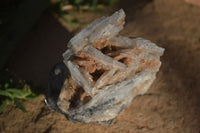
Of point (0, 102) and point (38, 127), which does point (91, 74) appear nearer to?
point (38, 127)

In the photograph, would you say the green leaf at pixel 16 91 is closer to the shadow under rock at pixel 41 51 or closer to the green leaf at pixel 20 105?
the green leaf at pixel 20 105

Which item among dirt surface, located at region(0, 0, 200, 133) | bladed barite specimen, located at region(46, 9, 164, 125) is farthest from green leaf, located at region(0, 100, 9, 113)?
bladed barite specimen, located at region(46, 9, 164, 125)

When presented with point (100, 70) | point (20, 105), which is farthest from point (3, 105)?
point (100, 70)

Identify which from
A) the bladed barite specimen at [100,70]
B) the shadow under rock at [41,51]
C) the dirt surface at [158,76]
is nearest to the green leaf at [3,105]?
the dirt surface at [158,76]

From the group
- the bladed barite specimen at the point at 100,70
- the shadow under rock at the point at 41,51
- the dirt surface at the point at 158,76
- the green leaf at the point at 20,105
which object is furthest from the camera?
the shadow under rock at the point at 41,51

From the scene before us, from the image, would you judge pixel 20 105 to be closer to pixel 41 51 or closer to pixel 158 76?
pixel 41 51

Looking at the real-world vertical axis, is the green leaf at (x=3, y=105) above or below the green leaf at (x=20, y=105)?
above

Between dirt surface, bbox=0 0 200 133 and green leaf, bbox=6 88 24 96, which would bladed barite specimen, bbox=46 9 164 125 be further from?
green leaf, bbox=6 88 24 96

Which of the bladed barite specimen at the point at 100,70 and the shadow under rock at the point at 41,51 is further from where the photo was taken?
the shadow under rock at the point at 41,51
